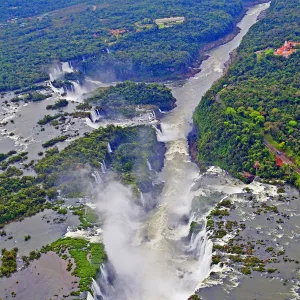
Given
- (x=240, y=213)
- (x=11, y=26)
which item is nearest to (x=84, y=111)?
(x=240, y=213)

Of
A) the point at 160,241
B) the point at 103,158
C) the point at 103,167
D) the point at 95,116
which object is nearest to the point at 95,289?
the point at 160,241

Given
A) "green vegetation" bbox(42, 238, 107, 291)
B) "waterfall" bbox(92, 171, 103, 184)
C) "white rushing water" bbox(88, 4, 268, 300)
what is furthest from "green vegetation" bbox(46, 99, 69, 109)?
"green vegetation" bbox(42, 238, 107, 291)

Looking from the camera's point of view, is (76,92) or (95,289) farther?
(76,92)

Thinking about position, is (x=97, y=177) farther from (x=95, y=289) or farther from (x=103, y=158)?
(x=95, y=289)

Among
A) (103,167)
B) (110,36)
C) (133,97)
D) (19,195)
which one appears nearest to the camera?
(19,195)

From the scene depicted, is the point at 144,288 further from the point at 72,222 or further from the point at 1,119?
the point at 1,119

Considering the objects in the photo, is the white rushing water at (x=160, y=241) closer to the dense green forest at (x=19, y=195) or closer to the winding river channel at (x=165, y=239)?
the winding river channel at (x=165, y=239)

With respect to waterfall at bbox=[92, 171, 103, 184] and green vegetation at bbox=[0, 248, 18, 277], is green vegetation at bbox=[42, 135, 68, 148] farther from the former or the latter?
green vegetation at bbox=[0, 248, 18, 277]

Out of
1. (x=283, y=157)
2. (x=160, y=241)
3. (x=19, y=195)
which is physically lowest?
(x=160, y=241)
